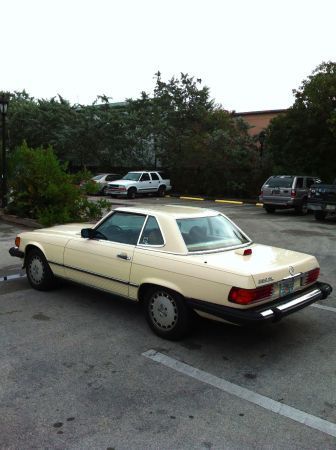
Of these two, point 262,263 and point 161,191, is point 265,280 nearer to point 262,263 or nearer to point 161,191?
point 262,263

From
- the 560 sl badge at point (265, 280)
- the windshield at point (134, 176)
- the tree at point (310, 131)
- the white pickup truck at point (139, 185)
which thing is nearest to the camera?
the 560 sl badge at point (265, 280)

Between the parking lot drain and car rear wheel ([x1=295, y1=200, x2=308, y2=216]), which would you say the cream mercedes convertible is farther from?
car rear wheel ([x1=295, y1=200, x2=308, y2=216])

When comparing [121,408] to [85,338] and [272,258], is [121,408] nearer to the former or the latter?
[85,338]

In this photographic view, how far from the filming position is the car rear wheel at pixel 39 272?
20.7ft

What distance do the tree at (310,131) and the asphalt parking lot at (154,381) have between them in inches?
701

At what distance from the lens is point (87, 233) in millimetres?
5613

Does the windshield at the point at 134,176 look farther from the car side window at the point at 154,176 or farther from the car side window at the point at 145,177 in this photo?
the car side window at the point at 154,176

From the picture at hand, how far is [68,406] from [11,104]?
38.8 meters

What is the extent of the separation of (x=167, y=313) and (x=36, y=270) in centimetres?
257

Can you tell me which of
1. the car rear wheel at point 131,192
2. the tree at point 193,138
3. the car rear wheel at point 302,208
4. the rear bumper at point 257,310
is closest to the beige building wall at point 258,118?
the tree at point 193,138

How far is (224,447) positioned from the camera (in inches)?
119

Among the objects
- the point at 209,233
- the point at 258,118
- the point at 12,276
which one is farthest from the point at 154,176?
the point at 209,233

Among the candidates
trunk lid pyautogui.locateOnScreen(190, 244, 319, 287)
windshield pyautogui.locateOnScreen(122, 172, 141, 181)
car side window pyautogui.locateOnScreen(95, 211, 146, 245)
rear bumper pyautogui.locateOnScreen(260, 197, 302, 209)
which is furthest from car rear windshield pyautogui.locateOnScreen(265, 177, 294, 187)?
car side window pyautogui.locateOnScreen(95, 211, 146, 245)

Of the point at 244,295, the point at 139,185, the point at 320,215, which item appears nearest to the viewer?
the point at 244,295
